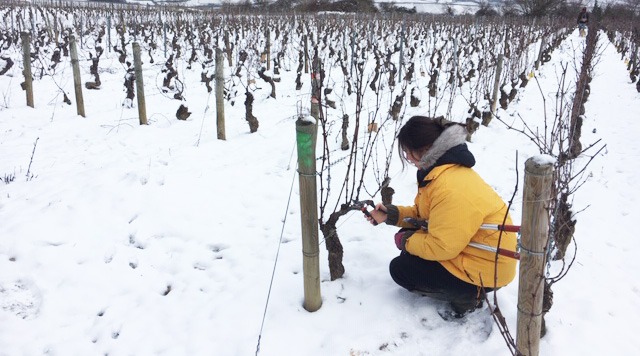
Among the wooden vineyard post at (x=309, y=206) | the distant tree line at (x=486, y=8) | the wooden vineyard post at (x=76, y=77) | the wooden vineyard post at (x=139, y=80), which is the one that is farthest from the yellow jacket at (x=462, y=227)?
the distant tree line at (x=486, y=8)

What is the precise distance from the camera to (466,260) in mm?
1943

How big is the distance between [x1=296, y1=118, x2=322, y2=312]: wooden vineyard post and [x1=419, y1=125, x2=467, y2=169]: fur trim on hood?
56 cm

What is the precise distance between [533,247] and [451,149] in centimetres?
66

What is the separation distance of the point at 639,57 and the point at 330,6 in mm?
25106

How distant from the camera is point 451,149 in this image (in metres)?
1.92

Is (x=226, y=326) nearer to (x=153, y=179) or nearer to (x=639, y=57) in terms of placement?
(x=153, y=179)

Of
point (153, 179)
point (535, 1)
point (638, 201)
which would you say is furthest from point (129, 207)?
point (535, 1)

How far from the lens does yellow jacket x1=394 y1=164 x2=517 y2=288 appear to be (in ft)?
5.94

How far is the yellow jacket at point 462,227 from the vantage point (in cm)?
181

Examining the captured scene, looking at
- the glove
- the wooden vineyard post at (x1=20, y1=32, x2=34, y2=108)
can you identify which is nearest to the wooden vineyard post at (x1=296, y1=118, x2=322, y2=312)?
the glove

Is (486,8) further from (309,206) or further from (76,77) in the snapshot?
(309,206)

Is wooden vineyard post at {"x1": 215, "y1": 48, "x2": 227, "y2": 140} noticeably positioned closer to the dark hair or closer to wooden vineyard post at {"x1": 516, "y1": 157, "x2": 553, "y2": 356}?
the dark hair

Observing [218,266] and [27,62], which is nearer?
[218,266]

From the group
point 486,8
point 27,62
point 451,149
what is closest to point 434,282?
point 451,149
